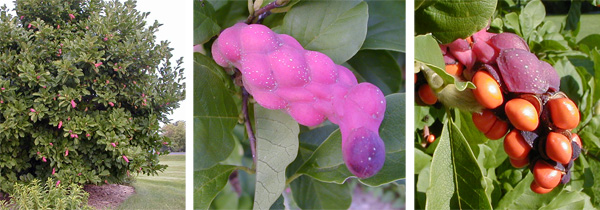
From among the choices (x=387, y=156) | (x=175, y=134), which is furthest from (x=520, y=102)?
(x=175, y=134)

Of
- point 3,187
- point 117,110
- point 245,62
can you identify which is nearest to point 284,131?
point 245,62

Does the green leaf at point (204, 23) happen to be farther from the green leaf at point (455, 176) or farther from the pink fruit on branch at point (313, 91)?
the green leaf at point (455, 176)

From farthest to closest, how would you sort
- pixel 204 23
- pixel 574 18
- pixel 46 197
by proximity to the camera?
pixel 46 197
pixel 574 18
pixel 204 23

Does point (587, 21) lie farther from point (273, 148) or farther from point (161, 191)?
point (161, 191)

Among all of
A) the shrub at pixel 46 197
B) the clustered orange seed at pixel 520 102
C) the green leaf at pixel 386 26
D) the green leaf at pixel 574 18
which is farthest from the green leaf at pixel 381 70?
the shrub at pixel 46 197

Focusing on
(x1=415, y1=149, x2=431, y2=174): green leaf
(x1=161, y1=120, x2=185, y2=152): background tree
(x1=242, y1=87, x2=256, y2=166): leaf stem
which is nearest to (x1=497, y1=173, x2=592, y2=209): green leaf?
(x1=415, y1=149, x2=431, y2=174): green leaf

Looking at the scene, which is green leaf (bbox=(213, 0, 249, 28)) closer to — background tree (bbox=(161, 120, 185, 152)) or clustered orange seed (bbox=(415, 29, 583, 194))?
clustered orange seed (bbox=(415, 29, 583, 194))

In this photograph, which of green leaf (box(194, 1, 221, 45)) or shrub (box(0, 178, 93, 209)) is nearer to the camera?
green leaf (box(194, 1, 221, 45))
